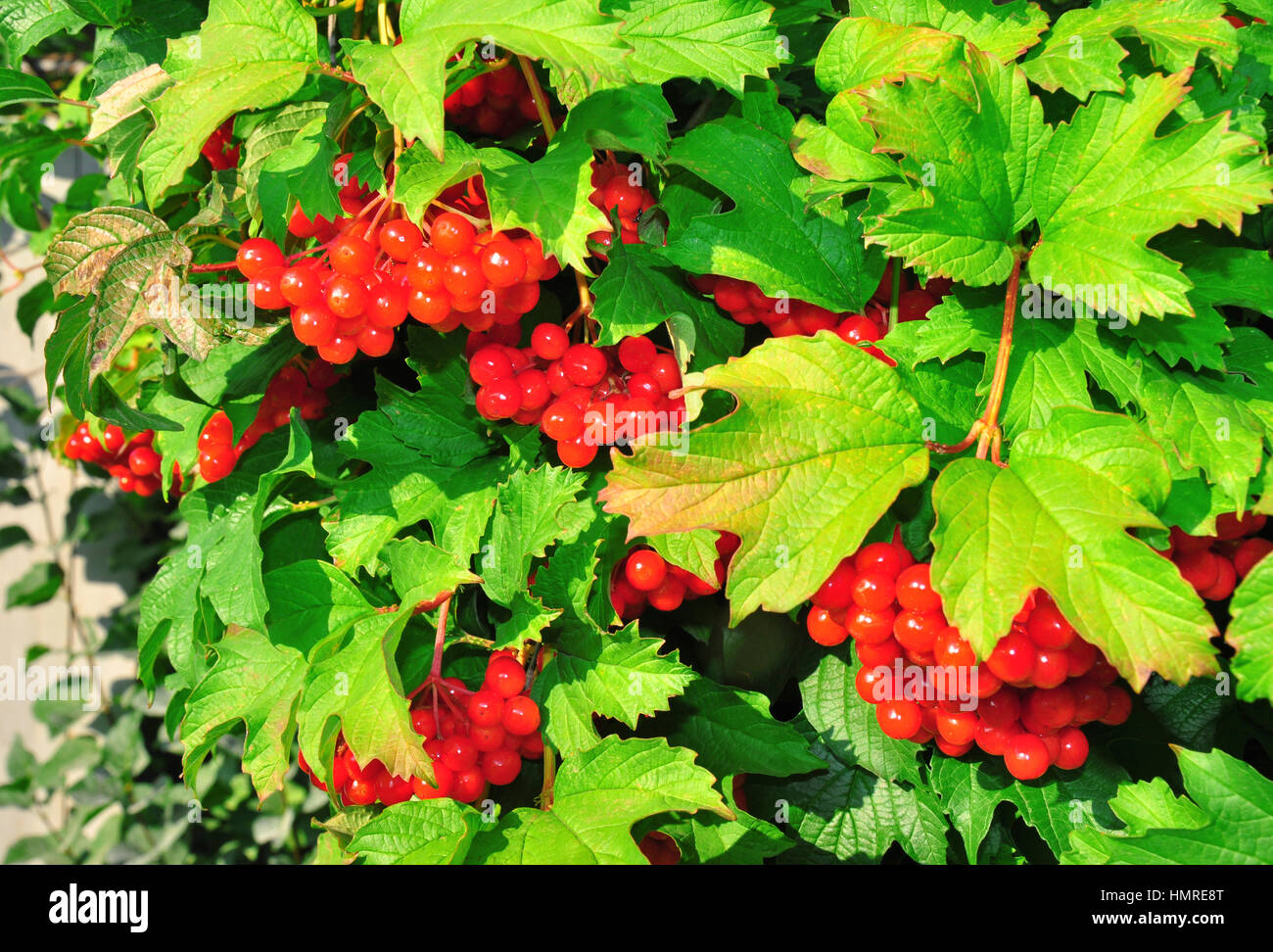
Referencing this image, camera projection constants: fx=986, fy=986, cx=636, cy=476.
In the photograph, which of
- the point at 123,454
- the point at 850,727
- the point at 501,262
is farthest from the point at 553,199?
the point at 123,454

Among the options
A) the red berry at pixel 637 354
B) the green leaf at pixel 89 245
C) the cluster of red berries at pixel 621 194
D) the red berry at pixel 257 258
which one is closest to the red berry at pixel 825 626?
the red berry at pixel 637 354

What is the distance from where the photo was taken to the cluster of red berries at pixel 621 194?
103 cm

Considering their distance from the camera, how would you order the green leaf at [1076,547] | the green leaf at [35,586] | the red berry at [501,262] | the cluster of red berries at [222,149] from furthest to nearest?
the green leaf at [35,586]
the cluster of red berries at [222,149]
the red berry at [501,262]
the green leaf at [1076,547]

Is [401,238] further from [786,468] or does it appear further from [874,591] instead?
[874,591]

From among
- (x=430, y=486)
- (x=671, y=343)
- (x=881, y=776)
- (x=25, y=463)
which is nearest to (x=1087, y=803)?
(x=881, y=776)

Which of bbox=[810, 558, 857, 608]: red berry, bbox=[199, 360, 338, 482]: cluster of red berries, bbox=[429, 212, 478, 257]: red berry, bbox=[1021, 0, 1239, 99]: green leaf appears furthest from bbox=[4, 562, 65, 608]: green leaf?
bbox=[1021, 0, 1239, 99]: green leaf

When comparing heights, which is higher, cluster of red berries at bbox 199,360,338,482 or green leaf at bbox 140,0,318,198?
green leaf at bbox 140,0,318,198

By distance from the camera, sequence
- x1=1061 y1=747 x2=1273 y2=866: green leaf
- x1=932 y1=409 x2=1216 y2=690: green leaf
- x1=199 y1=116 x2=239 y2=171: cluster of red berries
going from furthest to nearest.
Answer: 1. x1=199 y1=116 x2=239 y2=171: cluster of red berries
2. x1=1061 y1=747 x2=1273 y2=866: green leaf
3. x1=932 y1=409 x2=1216 y2=690: green leaf

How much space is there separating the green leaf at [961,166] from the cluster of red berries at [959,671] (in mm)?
271

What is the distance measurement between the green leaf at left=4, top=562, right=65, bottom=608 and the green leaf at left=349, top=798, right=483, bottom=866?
195 cm

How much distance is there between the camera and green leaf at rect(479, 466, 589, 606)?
1016 mm

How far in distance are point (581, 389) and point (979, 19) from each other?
54 centimetres

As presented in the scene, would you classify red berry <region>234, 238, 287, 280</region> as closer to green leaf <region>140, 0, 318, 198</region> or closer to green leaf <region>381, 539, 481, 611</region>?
green leaf <region>140, 0, 318, 198</region>

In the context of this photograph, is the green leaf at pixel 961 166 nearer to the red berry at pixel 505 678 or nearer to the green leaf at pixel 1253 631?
the green leaf at pixel 1253 631
